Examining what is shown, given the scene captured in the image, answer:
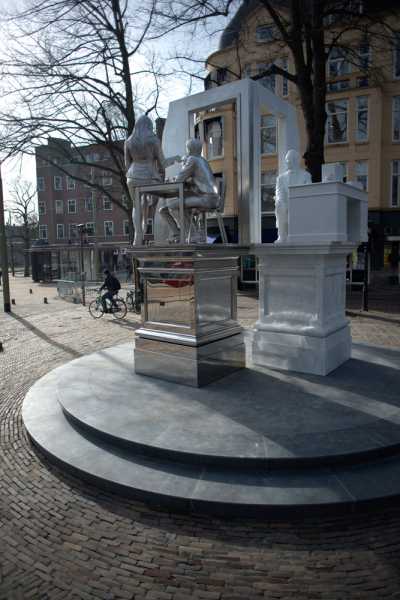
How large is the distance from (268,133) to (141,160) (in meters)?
22.6

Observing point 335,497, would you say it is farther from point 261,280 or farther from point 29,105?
point 29,105

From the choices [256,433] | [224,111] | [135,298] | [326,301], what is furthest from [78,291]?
[256,433]

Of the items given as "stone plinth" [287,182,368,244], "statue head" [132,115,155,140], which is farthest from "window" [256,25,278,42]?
"stone plinth" [287,182,368,244]

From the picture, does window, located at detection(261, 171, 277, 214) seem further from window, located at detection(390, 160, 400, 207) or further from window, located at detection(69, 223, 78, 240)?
window, located at detection(69, 223, 78, 240)

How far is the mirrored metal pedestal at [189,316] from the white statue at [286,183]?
0.97 m

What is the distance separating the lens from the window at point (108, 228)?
4975cm

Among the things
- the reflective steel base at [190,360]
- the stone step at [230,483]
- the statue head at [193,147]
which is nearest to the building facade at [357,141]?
the statue head at [193,147]

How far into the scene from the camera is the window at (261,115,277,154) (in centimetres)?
2602

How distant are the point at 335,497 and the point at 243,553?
0.92 m

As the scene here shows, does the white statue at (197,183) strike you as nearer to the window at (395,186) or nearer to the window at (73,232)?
the window at (395,186)

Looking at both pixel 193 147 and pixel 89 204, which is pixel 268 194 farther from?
pixel 89 204

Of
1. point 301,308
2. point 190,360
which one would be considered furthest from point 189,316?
point 301,308

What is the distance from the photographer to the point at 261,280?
6.93 meters

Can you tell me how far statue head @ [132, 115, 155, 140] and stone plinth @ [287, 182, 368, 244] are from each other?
7.59ft
